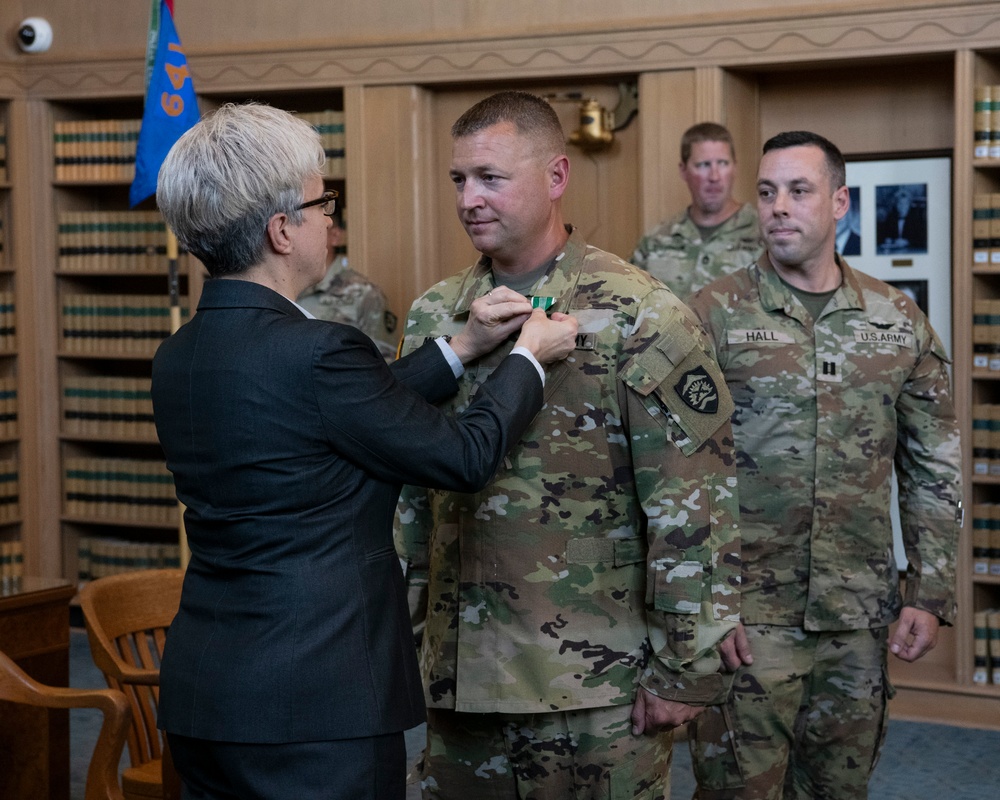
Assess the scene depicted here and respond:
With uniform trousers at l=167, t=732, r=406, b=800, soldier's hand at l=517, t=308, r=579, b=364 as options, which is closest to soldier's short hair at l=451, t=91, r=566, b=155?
soldier's hand at l=517, t=308, r=579, b=364

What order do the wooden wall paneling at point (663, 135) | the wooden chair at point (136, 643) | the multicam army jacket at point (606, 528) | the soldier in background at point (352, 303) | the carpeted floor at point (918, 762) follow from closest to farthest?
1. the multicam army jacket at point (606, 528)
2. the wooden chair at point (136, 643)
3. the carpeted floor at point (918, 762)
4. the wooden wall paneling at point (663, 135)
5. the soldier in background at point (352, 303)

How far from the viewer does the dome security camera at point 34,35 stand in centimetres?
605

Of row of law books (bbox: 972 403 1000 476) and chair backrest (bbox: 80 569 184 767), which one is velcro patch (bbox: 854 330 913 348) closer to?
chair backrest (bbox: 80 569 184 767)

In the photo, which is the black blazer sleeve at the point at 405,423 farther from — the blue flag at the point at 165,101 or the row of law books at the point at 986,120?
the row of law books at the point at 986,120

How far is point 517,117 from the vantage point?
2.14 meters

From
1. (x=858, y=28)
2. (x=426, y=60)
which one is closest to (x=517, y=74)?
(x=426, y=60)

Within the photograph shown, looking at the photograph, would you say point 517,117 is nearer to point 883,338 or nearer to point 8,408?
point 883,338

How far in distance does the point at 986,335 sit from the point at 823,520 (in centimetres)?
236

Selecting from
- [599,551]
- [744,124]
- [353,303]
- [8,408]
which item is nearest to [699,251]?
[744,124]

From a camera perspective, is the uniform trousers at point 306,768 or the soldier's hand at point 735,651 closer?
the uniform trousers at point 306,768

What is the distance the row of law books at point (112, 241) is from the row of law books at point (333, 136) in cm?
98

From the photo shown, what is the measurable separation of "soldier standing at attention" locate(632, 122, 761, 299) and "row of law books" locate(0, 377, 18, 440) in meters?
3.22

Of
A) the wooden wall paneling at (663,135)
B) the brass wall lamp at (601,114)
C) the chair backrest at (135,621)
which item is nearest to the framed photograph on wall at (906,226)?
the wooden wall paneling at (663,135)

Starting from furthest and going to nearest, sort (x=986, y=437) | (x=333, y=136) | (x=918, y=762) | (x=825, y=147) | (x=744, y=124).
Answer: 1. (x=333, y=136)
2. (x=744, y=124)
3. (x=986, y=437)
4. (x=918, y=762)
5. (x=825, y=147)
